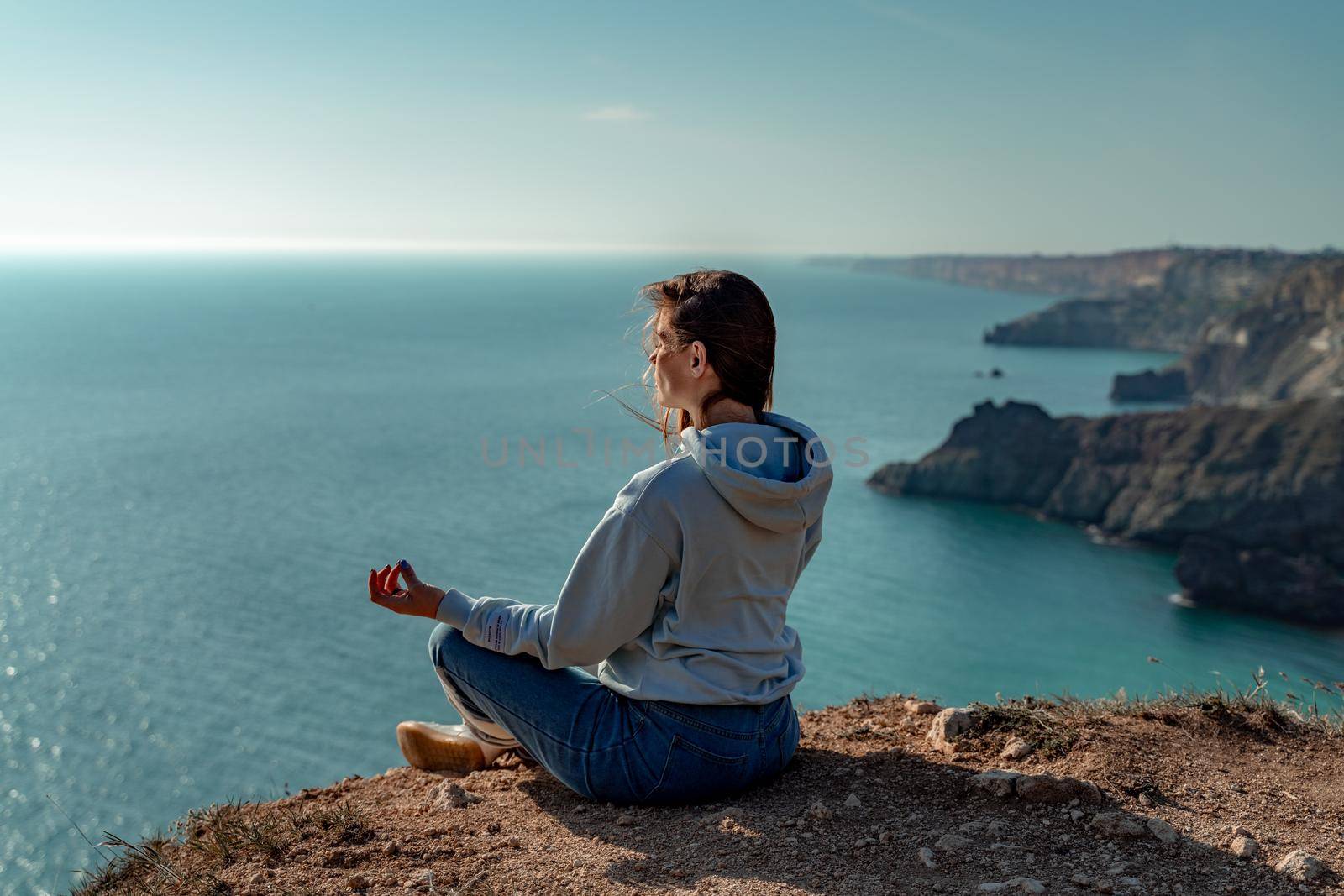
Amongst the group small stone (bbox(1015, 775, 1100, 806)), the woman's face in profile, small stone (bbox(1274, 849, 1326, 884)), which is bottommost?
small stone (bbox(1015, 775, 1100, 806))

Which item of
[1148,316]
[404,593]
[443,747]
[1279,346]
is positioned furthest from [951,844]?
[1148,316]

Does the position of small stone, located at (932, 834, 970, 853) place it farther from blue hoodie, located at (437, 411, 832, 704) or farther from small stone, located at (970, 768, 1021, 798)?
A: blue hoodie, located at (437, 411, 832, 704)

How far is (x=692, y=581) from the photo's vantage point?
2.91 meters

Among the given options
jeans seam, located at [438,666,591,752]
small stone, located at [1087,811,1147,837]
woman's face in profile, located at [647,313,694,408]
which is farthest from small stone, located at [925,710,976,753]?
woman's face in profile, located at [647,313,694,408]

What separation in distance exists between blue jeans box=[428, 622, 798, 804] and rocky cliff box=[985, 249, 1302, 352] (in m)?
143

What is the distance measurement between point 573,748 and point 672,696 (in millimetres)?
420

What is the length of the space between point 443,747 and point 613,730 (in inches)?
44.9

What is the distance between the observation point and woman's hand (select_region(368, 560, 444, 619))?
3.00 metres

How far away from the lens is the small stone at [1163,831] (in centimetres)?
300

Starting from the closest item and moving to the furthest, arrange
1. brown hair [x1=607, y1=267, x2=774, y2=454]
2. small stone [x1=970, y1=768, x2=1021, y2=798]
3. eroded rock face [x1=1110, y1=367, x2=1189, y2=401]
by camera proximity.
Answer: brown hair [x1=607, y1=267, x2=774, y2=454] < small stone [x1=970, y1=768, x2=1021, y2=798] < eroded rock face [x1=1110, y1=367, x2=1189, y2=401]

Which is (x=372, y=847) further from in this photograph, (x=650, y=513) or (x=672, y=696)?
(x=650, y=513)

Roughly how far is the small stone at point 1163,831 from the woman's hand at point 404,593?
2.25m

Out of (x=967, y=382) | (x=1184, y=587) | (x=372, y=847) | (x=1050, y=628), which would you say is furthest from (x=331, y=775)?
(x=967, y=382)

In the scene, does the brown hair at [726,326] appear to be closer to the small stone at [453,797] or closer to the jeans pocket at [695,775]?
the jeans pocket at [695,775]
